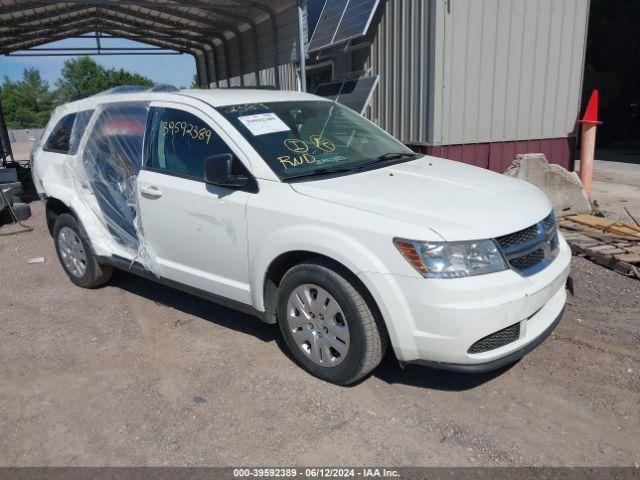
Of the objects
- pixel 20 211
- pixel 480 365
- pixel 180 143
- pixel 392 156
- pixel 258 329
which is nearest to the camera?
pixel 480 365

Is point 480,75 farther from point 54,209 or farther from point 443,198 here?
point 54,209

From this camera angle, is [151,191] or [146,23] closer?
[151,191]

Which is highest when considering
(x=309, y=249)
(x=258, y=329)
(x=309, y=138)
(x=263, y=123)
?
(x=263, y=123)

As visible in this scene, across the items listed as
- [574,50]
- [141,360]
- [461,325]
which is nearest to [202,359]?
[141,360]

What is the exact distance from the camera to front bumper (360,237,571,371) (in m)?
2.74

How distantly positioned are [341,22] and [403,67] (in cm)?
179

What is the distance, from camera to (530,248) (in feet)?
9.95

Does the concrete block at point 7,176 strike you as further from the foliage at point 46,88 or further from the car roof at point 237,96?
the foliage at point 46,88

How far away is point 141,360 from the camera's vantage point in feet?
12.5

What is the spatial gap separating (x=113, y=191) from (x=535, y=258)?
3380 millimetres

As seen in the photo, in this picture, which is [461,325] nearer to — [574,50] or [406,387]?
[406,387]

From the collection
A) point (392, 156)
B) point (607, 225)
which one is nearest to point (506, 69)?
point (607, 225)

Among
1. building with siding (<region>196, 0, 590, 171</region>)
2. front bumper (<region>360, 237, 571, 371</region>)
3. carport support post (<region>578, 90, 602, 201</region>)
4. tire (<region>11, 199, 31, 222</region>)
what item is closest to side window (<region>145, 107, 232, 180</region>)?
front bumper (<region>360, 237, 571, 371</region>)

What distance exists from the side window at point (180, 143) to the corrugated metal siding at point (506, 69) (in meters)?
3.99
